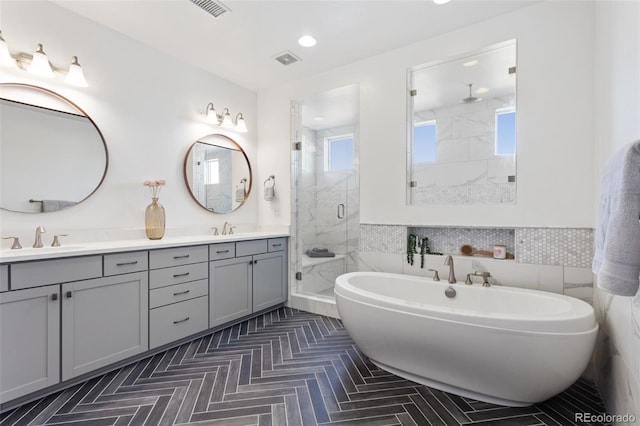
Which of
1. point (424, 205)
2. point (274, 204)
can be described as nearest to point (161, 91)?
point (274, 204)

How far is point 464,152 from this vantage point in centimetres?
282

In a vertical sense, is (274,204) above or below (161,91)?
below

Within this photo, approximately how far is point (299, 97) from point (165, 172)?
170 cm

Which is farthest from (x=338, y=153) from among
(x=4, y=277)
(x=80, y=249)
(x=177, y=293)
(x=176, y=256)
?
(x=4, y=277)

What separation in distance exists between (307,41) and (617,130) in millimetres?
2318

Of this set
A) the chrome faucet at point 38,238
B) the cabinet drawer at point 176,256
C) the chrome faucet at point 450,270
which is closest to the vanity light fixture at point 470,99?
the chrome faucet at point 450,270

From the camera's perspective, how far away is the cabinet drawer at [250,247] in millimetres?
2979

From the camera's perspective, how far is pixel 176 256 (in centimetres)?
246

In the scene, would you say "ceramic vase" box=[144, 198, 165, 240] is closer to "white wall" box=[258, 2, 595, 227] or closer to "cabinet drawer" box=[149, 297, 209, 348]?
"cabinet drawer" box=[149, 297, 209, 348]

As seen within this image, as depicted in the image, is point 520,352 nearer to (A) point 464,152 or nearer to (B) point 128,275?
(A) point 464,152

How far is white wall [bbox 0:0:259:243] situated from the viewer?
2156mm

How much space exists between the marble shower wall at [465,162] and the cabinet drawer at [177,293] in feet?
6.83

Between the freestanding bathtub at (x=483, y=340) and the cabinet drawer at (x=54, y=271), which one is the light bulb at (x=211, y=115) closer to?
the cabinet drawer at (x=54, y=271)

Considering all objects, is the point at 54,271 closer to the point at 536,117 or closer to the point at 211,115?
the point at 211,115
